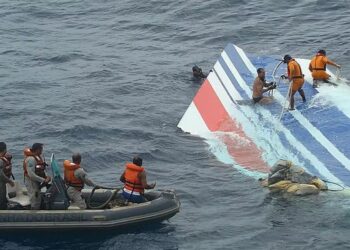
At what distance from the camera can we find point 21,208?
61.2 feet

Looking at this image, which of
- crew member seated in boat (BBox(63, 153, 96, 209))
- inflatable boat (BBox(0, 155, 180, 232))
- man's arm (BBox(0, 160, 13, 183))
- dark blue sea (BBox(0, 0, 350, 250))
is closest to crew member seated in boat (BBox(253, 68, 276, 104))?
dark blue sea (BBox(0, 0, 350, 250))

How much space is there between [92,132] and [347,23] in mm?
15483

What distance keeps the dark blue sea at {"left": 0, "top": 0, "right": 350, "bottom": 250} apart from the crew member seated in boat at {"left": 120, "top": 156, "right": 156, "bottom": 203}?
80 centimetres

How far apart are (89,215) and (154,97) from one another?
12.2 meters

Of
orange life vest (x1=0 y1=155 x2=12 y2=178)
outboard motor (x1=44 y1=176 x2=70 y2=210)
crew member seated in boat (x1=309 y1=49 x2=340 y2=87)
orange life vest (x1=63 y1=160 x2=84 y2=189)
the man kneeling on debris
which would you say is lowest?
the man kneeling on debris

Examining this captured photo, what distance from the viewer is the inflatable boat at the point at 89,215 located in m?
18.1

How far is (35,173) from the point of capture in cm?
1820

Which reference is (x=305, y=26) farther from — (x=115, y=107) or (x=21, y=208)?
(x=21, y=208)

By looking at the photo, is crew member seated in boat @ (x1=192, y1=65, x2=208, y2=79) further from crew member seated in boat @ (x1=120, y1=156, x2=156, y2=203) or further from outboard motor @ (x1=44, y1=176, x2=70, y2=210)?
outboard motor @ (x1=44, y1=176, x2=70, y2=210)

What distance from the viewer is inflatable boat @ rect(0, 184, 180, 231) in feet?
59.3

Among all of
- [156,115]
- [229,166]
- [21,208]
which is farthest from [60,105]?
[21,208]

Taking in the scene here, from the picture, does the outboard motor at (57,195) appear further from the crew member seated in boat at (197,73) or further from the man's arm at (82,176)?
the crew member seated in boat at (197,73)

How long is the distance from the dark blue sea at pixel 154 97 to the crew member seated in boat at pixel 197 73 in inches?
20.8

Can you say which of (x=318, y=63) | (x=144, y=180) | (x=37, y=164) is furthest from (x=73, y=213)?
(x=318, y=63)
